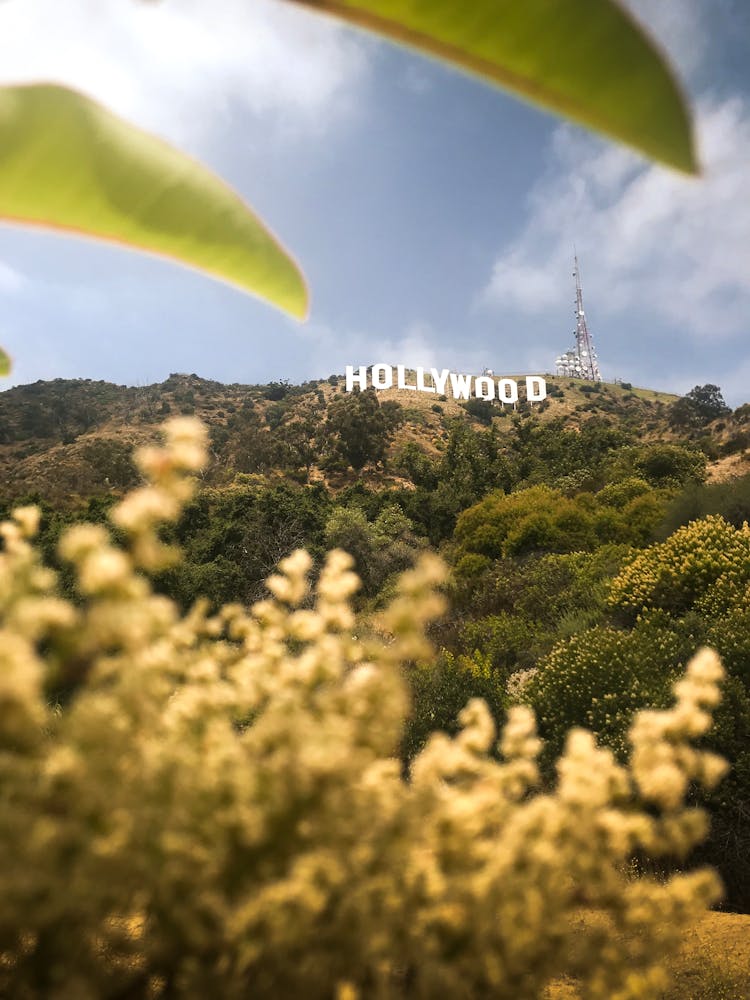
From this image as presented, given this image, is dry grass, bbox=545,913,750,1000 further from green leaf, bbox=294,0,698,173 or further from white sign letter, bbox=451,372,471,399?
white sign letter, bbox=451,372,471,399

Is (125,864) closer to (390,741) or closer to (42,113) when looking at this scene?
(390,741)

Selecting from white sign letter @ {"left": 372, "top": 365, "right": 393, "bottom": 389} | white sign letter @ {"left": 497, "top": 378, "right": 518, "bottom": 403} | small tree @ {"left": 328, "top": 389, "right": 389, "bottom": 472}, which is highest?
white sign letter @ {"left": 372, "top": 365, "right": 393, "bottom": 389}

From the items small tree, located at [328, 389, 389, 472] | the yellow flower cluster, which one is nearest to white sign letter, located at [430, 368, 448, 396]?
small tree, located at [328, 389, 389, 472]

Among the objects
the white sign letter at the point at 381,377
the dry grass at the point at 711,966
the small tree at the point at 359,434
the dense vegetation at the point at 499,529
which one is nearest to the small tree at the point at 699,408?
the dense vegetation at the point at 499,529

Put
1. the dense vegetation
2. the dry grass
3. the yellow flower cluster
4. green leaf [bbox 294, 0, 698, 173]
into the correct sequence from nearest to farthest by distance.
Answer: green leaf [bbox 294, 0, 698, 173] < the dry grass < the dense vegetation < the yellow flower cluster

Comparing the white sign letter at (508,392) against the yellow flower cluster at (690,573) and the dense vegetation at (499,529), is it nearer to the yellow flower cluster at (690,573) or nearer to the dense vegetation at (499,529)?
the dense vegetation at (499,529)

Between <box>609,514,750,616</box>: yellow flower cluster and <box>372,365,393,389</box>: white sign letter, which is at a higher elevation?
<box>372,365,393,389</box>: white sign letter
